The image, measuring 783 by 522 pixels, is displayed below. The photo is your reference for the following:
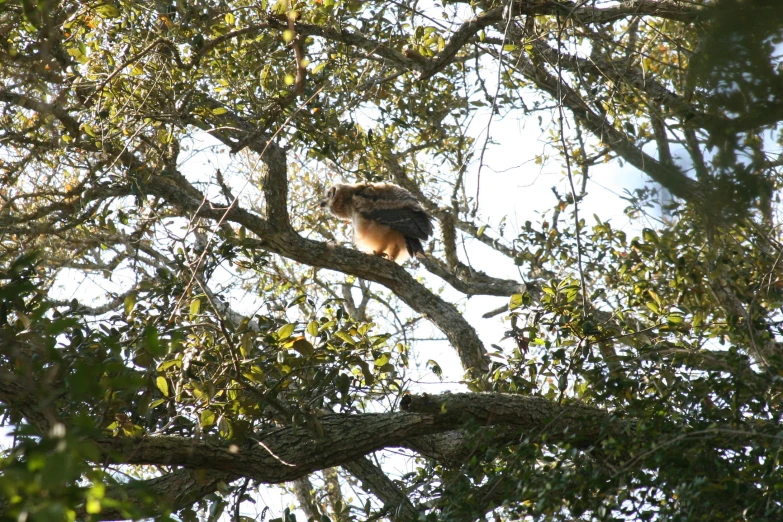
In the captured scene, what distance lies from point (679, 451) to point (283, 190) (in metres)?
3.28

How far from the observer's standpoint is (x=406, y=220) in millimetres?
6766

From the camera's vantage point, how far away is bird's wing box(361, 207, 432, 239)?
6.75 m

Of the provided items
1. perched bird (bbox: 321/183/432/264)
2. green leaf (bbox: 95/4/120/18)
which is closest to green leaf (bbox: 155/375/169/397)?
green leaf (bbox: 95/4/120/18)

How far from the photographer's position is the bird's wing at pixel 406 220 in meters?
6.75

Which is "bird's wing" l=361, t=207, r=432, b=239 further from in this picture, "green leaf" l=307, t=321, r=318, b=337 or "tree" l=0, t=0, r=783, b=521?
"green leaf" l=307, t=321, r=318, b=337

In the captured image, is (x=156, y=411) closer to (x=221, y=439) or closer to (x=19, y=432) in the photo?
(x=221, y=439)

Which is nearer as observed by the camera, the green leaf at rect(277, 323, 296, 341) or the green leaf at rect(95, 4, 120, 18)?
the green leaf at rect(277, 323, 296, 341)

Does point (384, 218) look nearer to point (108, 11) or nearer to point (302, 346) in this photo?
point (108, 11)

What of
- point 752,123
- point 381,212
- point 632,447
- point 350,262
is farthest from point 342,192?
point 752,123

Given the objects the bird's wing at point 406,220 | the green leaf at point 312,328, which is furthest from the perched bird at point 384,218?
the green leaf at point 312,328

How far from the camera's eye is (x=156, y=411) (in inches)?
144

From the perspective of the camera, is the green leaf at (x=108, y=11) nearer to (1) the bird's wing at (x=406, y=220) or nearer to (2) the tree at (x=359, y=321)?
(2) the tree at (x=359, y=321)

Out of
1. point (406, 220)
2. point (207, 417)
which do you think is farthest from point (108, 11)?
point (406, 220)

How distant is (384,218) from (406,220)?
10.1 inches
